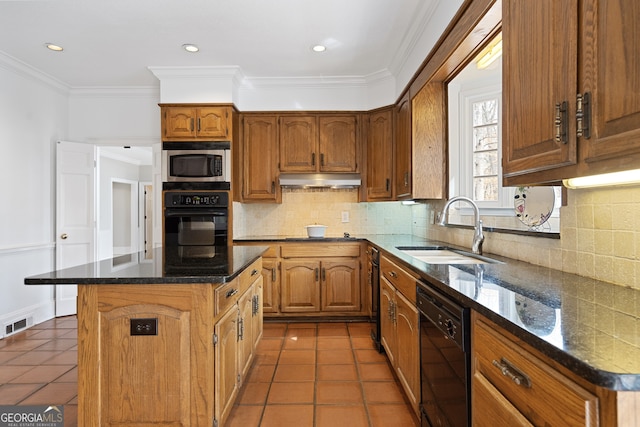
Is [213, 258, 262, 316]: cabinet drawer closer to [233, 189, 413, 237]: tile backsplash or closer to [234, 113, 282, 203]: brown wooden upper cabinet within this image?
[234, 113, 282, 203]: brown wooden upper cabinet

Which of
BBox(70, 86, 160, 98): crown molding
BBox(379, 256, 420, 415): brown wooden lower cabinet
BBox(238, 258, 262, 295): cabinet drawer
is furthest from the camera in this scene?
BBox(70, 86, 160, 98): crown molding

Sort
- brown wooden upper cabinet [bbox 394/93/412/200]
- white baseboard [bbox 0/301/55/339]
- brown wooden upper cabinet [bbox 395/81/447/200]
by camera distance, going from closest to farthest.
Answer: brown wooden upper cabinet [bbox 395/81/447/200]
brown wooden upper cabinet [bbox 394/93/412/200]
white baseboard [bbox 0/301/55/339]

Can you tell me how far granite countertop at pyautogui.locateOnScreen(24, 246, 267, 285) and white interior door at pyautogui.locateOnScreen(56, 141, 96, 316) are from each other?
258 cm

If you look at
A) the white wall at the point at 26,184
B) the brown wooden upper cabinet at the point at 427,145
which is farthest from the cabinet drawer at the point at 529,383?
the white wall at the point at 26,184

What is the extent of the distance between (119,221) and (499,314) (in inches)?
395

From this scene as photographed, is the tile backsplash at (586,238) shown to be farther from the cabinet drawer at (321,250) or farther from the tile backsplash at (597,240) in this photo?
the cabinet drawer at (321,250)

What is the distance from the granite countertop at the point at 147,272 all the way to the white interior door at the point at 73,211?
2577 millimetres

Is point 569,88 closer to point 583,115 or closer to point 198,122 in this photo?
point 583,115

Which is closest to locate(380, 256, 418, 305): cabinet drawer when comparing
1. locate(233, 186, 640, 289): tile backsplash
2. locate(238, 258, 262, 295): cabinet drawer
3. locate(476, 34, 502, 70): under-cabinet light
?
locate(233, 186, 640, 289): tile backsplash

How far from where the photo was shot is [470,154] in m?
3.07

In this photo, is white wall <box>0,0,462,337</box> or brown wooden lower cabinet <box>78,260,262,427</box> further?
white wall <box>0,0,462,337</box>

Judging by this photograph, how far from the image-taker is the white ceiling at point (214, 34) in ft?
8.66

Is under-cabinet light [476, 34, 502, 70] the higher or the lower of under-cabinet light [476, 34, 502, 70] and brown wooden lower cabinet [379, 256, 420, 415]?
the higher

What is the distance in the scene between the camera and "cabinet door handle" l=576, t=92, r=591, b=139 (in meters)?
1.00
